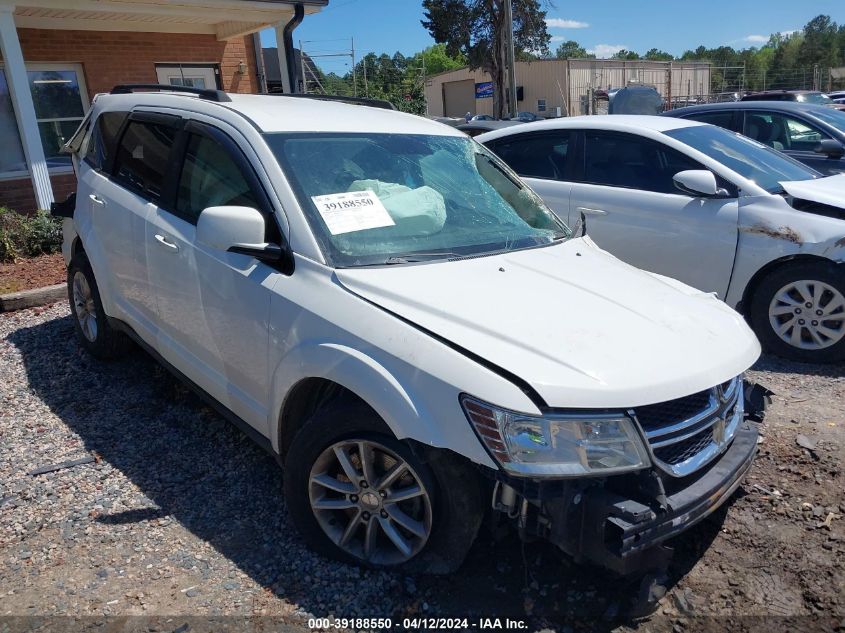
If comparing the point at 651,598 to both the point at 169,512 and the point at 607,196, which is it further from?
the point at 607,196

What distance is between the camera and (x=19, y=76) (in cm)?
836

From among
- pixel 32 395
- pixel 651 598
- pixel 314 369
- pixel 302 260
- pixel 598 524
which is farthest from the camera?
pixel 32 395

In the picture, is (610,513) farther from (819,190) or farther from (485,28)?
(485,28)

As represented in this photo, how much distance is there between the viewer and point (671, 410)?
2.48 metres

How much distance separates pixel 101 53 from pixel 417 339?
10278 mm

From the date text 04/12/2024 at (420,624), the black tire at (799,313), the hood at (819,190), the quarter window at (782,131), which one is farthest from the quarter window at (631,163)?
the date text 04/12/2024 at (420,624)

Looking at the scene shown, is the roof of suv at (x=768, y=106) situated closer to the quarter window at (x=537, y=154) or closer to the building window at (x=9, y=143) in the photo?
the quarter window at (x=537, y=154)

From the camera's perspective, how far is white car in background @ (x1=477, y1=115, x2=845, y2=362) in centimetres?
497

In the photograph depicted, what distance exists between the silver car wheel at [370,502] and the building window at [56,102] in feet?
31.3

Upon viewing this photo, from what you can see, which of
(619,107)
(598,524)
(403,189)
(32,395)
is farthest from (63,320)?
(619,107)

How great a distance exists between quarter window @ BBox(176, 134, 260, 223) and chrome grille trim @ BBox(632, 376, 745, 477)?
79.0 inches

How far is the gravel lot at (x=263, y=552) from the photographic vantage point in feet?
8.75

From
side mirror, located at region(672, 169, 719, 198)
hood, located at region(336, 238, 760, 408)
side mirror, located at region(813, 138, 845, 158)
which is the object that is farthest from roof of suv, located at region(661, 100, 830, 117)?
hood, located at region(336, 238, 760, 408)

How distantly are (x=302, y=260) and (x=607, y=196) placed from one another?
3651mm
